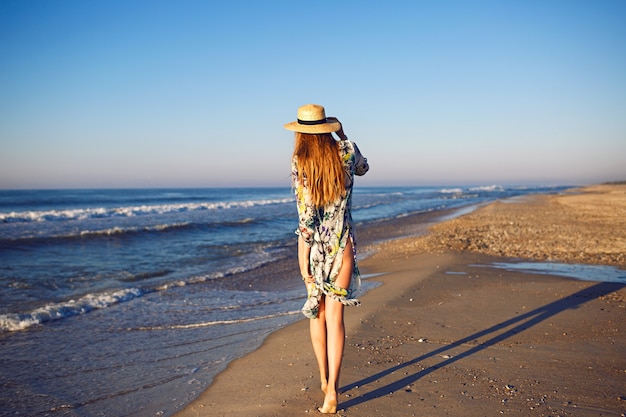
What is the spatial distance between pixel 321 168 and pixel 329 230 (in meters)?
0.43

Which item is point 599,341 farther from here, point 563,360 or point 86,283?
point 86,283

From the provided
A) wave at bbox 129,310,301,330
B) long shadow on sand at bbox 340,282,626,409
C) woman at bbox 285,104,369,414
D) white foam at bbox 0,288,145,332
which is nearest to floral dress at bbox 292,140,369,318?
woman at bbox 285,104,369,414

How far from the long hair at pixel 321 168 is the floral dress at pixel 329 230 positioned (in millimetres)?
46

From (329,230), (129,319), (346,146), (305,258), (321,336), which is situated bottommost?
(129,319)

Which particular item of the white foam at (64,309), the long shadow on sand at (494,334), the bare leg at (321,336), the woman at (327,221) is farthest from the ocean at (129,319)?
the long shadow on sand at (494,334)

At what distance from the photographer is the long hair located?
9.85 feet

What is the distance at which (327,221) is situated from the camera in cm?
312

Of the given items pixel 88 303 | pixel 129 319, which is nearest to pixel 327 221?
pixel 129 319

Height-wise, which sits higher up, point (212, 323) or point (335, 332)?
point (335, 332)

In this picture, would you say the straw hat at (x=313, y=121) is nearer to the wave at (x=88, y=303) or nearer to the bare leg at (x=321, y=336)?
the bare leg at (x=321, y=336)

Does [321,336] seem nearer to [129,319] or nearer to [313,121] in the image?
[313,121]

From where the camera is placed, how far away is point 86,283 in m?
9.23

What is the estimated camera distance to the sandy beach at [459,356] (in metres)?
3.24

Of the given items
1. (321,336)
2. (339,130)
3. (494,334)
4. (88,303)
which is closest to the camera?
(339,130)
